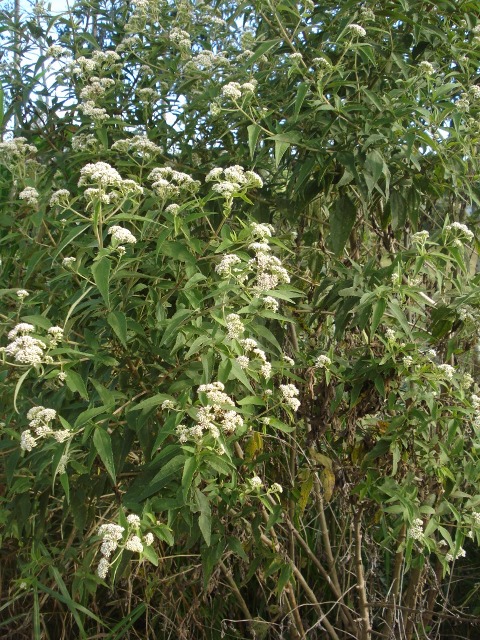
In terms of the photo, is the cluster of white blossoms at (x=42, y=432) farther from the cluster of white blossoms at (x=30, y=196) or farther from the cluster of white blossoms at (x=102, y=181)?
the cluster of white blossoms at (x=30, y=196)

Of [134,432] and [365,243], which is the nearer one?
[134,432]

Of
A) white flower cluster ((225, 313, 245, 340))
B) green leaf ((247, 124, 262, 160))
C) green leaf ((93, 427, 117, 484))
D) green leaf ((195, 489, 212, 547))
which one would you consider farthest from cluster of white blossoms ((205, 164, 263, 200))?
green leaf ((195, 489, 212, 547))

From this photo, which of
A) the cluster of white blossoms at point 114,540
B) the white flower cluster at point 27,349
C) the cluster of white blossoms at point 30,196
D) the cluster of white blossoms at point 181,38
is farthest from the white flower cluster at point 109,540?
the cluster of white blossoms at point 181,38

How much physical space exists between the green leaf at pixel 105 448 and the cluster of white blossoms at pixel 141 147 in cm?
106

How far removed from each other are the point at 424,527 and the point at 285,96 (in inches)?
65.2

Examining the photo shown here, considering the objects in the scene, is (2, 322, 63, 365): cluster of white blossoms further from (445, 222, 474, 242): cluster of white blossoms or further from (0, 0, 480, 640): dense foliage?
(445, 222, 474, 242): cluster of white blossoms

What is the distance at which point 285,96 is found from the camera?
122 inches

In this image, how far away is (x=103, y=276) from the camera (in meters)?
2.09

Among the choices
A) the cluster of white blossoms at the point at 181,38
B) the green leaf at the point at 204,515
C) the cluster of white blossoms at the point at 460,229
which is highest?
the cluster of white blossoms at the point at 181,38

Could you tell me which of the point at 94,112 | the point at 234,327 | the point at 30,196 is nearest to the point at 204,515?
the point at 234,327

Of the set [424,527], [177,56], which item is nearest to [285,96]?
[177,56]

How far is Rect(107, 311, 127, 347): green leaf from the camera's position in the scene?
2.21 m

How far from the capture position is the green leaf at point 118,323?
221 centimetres

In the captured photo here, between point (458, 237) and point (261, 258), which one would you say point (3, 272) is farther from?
point (458, 237)
